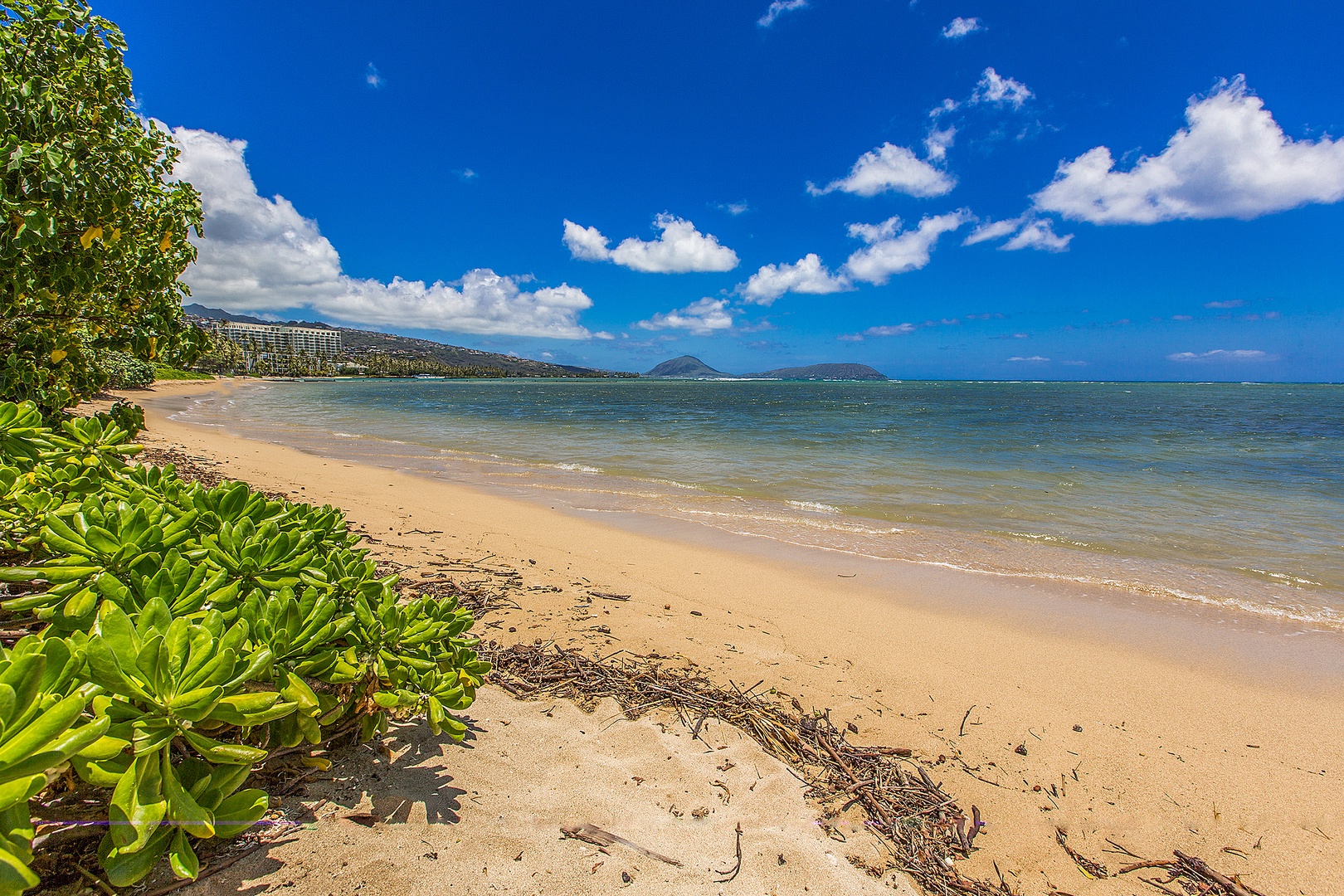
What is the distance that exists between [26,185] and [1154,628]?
26.9 feet

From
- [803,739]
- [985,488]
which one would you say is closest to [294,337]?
[985,488]

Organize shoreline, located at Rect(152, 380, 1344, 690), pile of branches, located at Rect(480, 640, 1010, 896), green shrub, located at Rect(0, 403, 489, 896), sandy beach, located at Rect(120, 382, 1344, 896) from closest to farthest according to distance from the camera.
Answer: green shrub, located at Rect(0, 403, 489, 896), sandy beach, located at Rect(120, 382, 1344, 896), pile of branches, located at Rect(480, 640, 1010, 896), shoreline, located at Rect(152, 380, 1344, 690)

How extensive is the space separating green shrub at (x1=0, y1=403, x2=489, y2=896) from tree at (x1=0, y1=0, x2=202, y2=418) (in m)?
1.01

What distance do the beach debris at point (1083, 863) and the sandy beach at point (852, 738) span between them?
0.09ft

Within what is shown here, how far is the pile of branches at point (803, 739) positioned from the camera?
225cm

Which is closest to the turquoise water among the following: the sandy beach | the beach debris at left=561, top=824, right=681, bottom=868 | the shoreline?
the shoreline

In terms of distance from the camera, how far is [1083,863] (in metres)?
2.40

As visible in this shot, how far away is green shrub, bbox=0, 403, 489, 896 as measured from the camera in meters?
1.08

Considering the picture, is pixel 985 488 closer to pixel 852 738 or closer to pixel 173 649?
pixel 852 738

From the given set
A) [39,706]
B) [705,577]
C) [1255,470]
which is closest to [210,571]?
[39,706]

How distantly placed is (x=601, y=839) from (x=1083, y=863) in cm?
211

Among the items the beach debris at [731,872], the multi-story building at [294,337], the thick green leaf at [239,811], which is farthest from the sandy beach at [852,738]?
the multi-story building at [294,337]

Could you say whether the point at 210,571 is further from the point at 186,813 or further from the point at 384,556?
the point at 384,556

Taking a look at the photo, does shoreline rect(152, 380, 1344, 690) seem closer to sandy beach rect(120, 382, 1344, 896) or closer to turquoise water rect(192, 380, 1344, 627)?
sandy beach rect(120, 382, 1344, 896)
